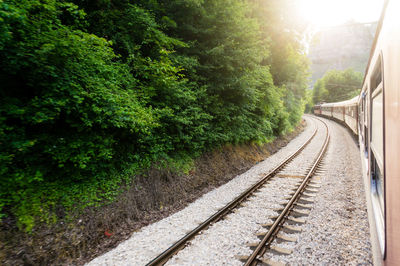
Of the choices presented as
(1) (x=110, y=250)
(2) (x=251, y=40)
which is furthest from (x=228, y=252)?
(2) (x=251, y=40)

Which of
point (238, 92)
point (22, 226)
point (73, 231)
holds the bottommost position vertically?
point (73, 231)

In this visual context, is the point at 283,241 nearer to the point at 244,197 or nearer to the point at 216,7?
the point at 244,197

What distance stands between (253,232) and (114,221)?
10.6 ft

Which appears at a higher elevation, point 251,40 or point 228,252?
point 251,40

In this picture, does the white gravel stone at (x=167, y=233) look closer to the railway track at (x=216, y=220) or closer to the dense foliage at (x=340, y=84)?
the railway track at (x=216, y=220)

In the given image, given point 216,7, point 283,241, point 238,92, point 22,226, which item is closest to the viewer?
Result: point 22,226

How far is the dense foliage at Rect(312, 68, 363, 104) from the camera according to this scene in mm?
59031

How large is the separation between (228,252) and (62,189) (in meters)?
3.72

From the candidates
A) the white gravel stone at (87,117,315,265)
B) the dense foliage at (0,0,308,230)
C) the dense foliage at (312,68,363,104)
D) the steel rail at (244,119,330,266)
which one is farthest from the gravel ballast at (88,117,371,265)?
the dense foliage at (312,68,363,104)

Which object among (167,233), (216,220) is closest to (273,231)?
(216,220)

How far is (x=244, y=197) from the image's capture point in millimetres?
6852

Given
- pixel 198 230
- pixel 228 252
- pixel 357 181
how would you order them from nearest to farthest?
pixel 228 252 → pixel 198 230 → pixel 357 181

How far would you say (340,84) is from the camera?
6153 cm

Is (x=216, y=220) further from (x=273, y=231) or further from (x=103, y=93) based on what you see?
(x=103, y=93)
